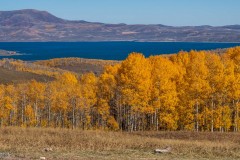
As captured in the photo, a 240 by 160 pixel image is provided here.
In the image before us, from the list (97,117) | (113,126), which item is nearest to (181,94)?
(113,126)

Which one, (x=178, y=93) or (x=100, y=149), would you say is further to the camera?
(x=178, y=93)

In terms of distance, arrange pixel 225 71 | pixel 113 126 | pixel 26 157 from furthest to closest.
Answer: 1. pixel 113 126
2. pixel 225 71
3. pixel 26 157

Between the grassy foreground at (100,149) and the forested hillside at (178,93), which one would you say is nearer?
the grassy foreground at (100,149)

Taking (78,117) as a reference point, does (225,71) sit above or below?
above

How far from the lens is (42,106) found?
236 ft

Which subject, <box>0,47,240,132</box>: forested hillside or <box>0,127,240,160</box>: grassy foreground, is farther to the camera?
<box>0,47,240,132</box>: forested hillside

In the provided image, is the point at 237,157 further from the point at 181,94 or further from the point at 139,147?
the point at 181,94

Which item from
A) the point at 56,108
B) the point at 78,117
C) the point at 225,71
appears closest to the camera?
the point at 225,71

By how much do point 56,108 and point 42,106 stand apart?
17.7ft

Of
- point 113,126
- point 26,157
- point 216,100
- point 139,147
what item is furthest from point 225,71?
point 26,157

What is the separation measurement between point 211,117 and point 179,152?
2686 cm

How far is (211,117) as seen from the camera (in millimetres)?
51281

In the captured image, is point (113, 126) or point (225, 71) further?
point (113, 126)

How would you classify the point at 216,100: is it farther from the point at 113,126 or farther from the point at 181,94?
the point at 113,126
